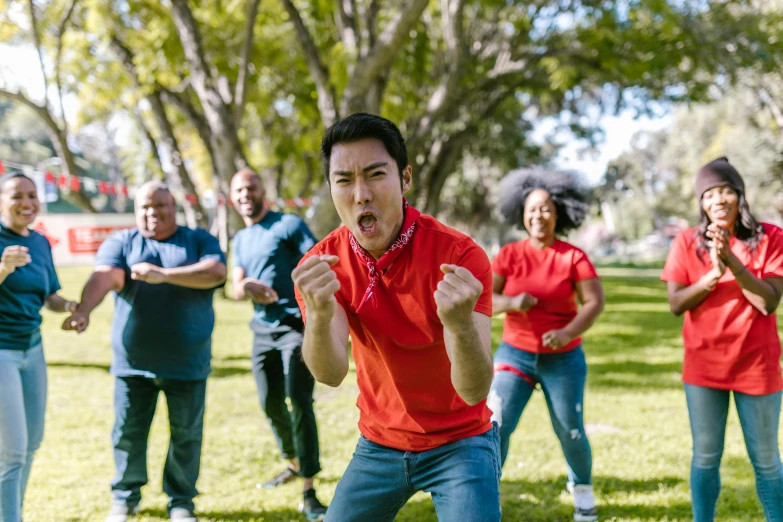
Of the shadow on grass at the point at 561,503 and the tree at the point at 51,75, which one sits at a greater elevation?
the tree at the point at 51,75

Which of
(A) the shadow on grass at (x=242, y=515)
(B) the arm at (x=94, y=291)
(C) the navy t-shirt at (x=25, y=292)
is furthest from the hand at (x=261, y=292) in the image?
(A) the shadow on grass at (x=242, y=515)

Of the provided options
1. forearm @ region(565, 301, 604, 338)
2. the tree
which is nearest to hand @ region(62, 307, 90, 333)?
forearm @ region(565, 301, 604, 338)

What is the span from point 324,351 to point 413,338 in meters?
0.33

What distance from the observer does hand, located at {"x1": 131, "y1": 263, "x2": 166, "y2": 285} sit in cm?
375

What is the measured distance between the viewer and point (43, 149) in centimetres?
6731

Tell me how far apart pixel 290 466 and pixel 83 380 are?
4969mm

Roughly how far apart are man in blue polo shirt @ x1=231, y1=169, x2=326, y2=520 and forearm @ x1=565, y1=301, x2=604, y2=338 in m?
1.81

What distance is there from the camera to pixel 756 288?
333 centimetres

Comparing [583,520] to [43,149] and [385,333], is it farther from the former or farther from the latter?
[43,149]

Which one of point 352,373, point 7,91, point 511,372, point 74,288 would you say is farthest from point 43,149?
point 511,372

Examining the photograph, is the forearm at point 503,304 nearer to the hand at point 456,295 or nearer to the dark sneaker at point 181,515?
the hand at point 456,295

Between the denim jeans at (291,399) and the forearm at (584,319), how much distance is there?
1808 mm

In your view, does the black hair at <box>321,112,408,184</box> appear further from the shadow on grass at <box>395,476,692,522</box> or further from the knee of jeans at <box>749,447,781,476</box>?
the shadow on grass at <box>395,476,692,522</box>

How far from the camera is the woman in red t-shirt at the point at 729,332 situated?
3.37m
